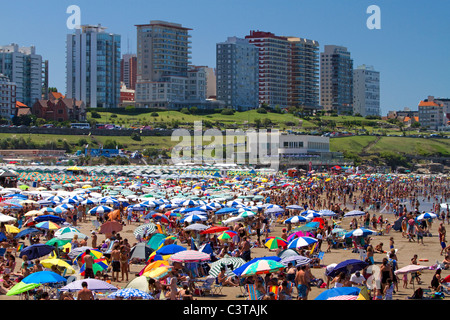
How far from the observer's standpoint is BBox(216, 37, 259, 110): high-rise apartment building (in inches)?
6009

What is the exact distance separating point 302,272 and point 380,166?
92.2 m

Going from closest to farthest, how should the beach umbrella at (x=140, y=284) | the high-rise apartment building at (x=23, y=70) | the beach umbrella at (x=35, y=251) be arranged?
the beach umbrella at (x=140, y=284), the beach umbrella at (x=35, y=251), the high-rise apartment building at (x=23, y=70)

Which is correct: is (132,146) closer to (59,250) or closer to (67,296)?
(59,250)

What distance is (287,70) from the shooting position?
171 m

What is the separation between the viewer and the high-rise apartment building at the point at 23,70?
127 metres

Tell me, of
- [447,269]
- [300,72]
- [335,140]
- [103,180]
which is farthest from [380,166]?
[447,269]

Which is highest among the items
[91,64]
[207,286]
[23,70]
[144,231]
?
[91,64]

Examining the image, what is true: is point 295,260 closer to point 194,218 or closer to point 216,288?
point 216,288

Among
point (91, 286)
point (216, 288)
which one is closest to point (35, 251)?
point (91, 286)

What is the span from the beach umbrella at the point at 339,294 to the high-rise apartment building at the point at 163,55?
5090 inches

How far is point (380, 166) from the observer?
4026 inches

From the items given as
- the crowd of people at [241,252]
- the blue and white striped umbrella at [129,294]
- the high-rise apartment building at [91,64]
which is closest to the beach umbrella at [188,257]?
the crowd of people at [241,252]

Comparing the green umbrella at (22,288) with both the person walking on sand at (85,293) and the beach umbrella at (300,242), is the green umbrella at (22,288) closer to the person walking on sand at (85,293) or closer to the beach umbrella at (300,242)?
the person walking on sand at (85,293)

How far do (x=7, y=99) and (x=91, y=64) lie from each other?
23637 millimetres
